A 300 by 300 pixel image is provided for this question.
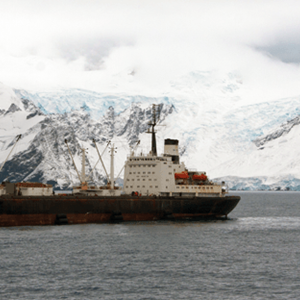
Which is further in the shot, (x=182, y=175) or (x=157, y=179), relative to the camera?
(x=182, y=175)

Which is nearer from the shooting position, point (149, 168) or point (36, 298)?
point (36, 298)

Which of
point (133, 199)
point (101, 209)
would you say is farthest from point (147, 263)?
point (133, 199)

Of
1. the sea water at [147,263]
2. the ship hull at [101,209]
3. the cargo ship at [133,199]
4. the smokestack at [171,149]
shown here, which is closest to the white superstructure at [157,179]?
the cargo ship at [133,199]

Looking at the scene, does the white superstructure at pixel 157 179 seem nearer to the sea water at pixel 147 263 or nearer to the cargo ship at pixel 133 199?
the cargo ship at pixel 133 199

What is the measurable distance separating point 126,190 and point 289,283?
45.1 meters

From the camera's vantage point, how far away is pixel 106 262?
44.9m

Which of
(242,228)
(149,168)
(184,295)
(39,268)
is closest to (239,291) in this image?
(184,295)

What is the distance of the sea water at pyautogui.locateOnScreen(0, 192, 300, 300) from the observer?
119 feet

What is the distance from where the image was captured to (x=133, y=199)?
74625 millimetres

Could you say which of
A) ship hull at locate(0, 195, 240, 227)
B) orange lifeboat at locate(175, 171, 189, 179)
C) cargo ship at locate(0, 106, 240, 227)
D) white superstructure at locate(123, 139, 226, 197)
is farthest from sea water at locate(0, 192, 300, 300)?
orange lifeboat at locate(175, 171, 189, 179)

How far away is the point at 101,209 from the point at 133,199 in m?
4.87

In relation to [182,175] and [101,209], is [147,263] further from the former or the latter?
[182,175]

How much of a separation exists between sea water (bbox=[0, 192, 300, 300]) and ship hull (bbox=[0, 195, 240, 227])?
2.83 meters

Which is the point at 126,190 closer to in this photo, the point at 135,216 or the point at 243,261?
the point at 135,216
